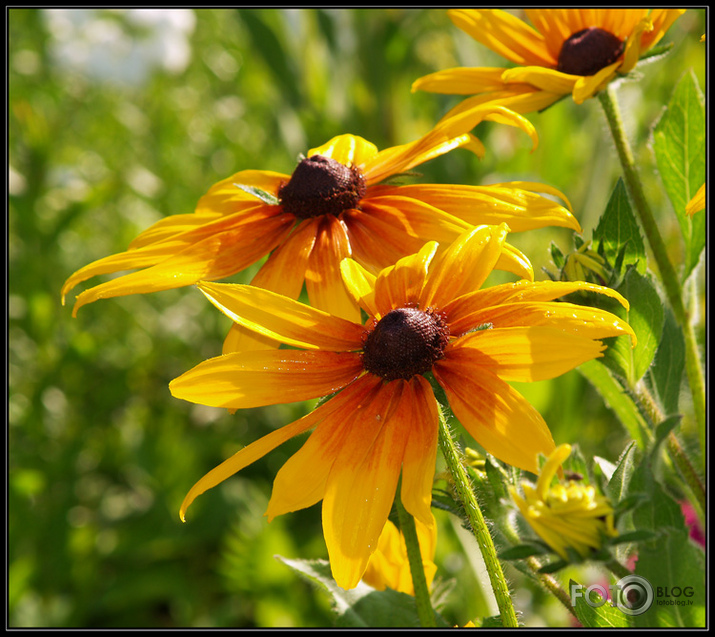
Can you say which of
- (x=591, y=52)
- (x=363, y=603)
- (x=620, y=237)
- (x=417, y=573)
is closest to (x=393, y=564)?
(x=363, y=603)

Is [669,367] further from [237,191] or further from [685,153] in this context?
[237,191]

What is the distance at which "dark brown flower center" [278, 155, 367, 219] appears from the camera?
2.73ft

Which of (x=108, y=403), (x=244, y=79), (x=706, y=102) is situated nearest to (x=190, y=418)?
(x=108, y=403)

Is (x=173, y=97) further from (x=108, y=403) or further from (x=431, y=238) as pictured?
(x=431, y=238)

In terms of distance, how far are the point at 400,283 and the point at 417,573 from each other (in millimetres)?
239

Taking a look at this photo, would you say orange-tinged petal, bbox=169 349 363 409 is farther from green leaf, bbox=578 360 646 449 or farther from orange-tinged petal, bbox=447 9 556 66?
orange-tinged petal, bbox=447 9 556 66

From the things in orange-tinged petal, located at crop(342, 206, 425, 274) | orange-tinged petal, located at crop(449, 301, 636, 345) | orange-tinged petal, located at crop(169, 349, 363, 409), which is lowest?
orange-tinged petal, located at crop(169, 349, 363, 409)

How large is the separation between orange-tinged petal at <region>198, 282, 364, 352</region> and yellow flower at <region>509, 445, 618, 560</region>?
243mm

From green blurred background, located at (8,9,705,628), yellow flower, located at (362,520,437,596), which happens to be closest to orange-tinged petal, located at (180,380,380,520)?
yellow flower, located at (362,520,437,596)

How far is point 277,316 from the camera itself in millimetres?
649

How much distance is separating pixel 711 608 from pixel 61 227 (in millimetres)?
1880

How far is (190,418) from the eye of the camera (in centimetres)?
240

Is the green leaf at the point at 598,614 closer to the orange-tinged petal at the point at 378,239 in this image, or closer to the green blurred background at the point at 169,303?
the orange-tinged petal at the point at 378,239

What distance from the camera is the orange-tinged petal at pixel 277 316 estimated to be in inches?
25.0
